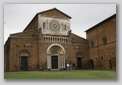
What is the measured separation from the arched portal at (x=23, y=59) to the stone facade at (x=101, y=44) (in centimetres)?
324

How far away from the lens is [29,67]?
13094mm

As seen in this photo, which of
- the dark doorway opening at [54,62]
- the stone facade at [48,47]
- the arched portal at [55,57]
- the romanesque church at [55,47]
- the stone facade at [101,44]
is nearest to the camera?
the stone facade at [101,44]

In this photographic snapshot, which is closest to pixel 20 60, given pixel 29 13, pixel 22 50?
pixel 22 50

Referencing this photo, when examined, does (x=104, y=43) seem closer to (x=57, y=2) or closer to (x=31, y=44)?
(x=31, y=44)

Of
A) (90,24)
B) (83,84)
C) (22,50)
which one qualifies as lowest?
(83,84)

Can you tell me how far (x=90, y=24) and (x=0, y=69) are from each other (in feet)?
13.0

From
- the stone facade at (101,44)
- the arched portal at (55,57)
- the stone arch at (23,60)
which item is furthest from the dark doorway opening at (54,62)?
the stone facade at (101,44)

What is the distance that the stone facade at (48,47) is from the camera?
1343cm

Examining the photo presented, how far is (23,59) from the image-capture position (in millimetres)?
13391

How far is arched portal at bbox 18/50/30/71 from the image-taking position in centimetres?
1314

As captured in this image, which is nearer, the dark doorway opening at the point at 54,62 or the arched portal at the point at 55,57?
the arched portal at the point at 55,57

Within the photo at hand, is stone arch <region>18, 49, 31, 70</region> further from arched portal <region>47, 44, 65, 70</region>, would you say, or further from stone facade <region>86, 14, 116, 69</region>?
stone facade <region>86, 14, 116, 69</region>

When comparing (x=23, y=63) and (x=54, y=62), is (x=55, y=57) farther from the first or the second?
(x=23, y=63)

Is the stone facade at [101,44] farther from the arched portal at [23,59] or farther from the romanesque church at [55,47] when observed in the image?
the arched portal at [23,59]
